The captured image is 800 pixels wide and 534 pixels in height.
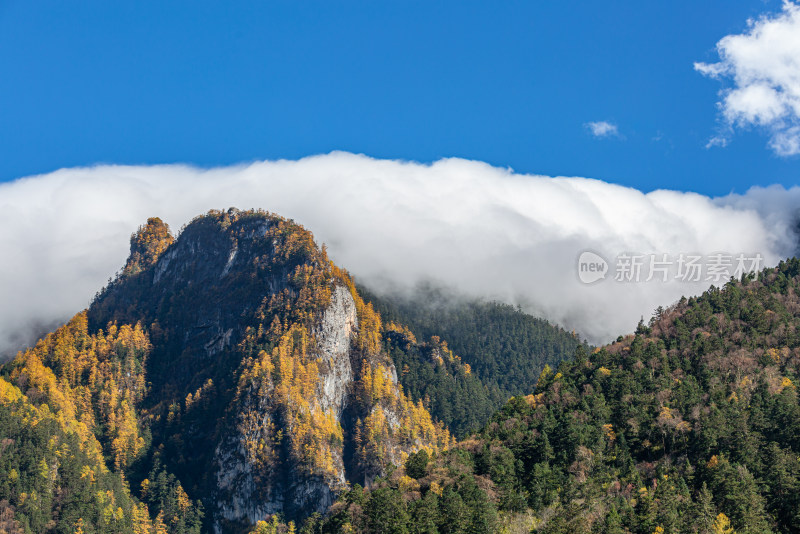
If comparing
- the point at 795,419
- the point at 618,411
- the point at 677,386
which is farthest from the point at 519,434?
the point at 795,419

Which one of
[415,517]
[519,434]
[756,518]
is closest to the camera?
[756,518]

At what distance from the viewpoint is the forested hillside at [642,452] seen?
458 ft

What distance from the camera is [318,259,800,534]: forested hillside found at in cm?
13962

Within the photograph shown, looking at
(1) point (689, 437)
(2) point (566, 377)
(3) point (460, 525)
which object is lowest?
(3) point (460, 525)

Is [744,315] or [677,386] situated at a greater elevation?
[744,315]

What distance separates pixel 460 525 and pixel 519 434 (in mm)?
34833

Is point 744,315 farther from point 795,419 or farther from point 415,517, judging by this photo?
point 415,517

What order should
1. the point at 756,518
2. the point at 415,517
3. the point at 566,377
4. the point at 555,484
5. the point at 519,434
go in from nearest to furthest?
the point at 756,518, the point at 415,517, the point at 555,484, the point at 519,434, the point at 566,377

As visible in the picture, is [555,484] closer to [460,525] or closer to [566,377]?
[460,525]

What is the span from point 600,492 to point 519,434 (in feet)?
77.1

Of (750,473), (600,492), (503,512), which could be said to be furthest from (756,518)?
(503,512)

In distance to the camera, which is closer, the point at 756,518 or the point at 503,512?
the point at 756,518

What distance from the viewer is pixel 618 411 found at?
6860 inches

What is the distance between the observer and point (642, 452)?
165375 mm
